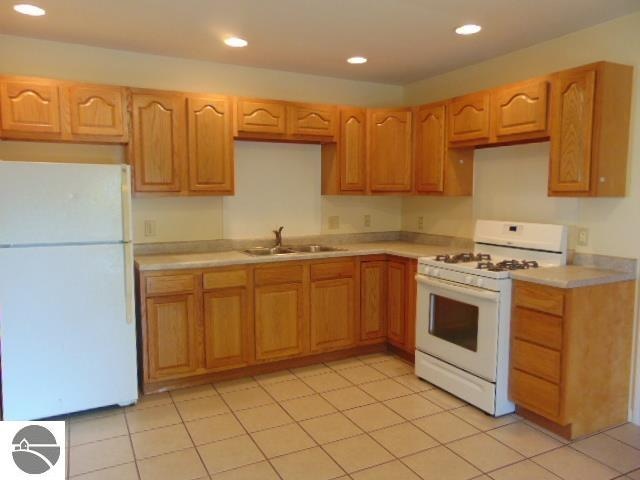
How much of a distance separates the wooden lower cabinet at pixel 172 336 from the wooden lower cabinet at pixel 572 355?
2.06 metres

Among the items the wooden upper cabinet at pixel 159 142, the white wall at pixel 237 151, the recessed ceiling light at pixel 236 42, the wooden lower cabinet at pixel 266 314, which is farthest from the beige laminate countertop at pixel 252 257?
the recessed ceiling light at pixel 236 42

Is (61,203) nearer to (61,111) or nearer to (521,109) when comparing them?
(61,111)

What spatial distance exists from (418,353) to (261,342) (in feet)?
3.75

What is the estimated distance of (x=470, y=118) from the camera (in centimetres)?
352

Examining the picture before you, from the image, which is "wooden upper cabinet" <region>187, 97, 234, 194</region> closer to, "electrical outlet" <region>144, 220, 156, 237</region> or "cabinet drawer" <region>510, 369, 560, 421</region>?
"electrical outlet" <region>144, 220, 156, 237</region>

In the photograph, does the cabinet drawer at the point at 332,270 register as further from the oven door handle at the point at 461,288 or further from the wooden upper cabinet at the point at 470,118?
the wooden upper cabinet at the point at 470,118

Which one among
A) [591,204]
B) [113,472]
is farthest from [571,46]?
[113,472]

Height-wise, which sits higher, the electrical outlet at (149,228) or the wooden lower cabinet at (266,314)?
the electrical outlet at (149,228)

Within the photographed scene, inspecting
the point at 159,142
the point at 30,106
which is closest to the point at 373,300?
the point at 159,142

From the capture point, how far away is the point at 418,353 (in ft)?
11.5

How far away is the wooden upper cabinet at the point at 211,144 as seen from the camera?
3441 mm

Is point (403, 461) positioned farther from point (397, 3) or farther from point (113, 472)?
point (397, 3)

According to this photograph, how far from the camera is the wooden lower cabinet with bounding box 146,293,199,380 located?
3.20m

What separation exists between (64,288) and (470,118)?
2.90m
